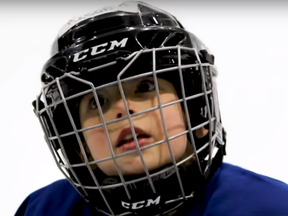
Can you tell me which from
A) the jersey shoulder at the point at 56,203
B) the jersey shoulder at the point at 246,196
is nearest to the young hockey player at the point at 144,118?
the jersey shoulder at the point at 246,196

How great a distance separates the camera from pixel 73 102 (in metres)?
0.66

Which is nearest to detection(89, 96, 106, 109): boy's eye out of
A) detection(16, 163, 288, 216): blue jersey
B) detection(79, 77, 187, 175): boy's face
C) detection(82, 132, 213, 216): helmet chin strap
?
detection(79, 77, 187, 175): boy's face

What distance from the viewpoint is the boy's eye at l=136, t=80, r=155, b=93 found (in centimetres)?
61

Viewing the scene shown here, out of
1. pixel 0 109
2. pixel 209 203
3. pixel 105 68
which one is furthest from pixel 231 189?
pixel 0 109

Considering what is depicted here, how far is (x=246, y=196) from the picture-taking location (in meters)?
0.58

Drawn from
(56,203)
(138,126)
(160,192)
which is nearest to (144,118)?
(138,126)

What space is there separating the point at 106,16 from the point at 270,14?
1.91ft

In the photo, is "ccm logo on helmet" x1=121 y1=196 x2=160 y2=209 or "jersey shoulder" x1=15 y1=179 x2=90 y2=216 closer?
"ccm logo on helmet" x1=121 y1=196 x2=160 y2=209

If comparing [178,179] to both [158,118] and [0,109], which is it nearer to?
[158,118]

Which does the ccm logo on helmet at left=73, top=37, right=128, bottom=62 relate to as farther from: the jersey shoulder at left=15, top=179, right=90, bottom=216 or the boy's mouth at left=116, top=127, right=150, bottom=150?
the jersey shoulder at left=15, top=179, right=90, bottom=216

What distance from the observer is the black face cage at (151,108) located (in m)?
0.58

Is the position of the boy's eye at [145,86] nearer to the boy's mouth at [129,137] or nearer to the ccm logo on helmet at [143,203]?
the boy's mouth at [129,137]

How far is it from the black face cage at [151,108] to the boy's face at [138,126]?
2 cm

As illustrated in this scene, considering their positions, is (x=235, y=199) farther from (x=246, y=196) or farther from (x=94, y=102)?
(x=94, y=102)
